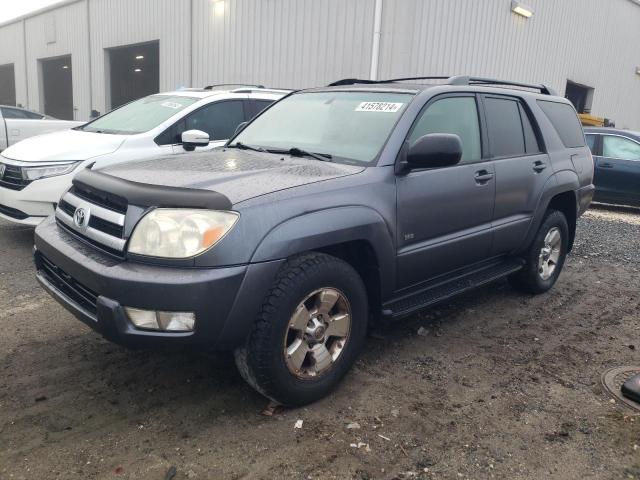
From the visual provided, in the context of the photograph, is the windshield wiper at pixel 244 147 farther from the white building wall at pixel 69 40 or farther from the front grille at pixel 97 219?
the white building wall at pixel 69 40

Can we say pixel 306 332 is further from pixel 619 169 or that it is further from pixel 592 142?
pixel 592 142

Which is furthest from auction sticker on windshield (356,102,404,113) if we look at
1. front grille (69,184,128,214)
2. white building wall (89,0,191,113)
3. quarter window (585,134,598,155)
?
white building wall (89,0,191,113)

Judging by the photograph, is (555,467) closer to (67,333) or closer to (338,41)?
(67,333)

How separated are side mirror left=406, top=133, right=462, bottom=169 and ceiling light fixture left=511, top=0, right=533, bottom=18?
1083 cm

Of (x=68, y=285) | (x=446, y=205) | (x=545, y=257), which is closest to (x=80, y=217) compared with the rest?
(x=68, y=285)

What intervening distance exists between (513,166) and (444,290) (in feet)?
4.04

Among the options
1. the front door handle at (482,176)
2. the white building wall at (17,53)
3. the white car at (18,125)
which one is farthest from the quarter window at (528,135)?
the white building wall at (17,53)

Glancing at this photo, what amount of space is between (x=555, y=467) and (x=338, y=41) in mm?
9987

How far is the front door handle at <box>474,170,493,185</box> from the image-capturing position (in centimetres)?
384

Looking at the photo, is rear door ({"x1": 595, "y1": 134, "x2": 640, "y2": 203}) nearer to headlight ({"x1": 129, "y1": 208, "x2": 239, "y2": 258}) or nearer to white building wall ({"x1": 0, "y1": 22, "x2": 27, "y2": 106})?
headlight ({"x1": 129, "y1": 208, "x2": 239, "y2": 258})

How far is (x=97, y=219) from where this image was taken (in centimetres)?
280

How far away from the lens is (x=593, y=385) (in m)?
3.35

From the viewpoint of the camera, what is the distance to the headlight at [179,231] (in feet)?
8.19

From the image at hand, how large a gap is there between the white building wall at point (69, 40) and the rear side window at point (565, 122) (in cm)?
1762
